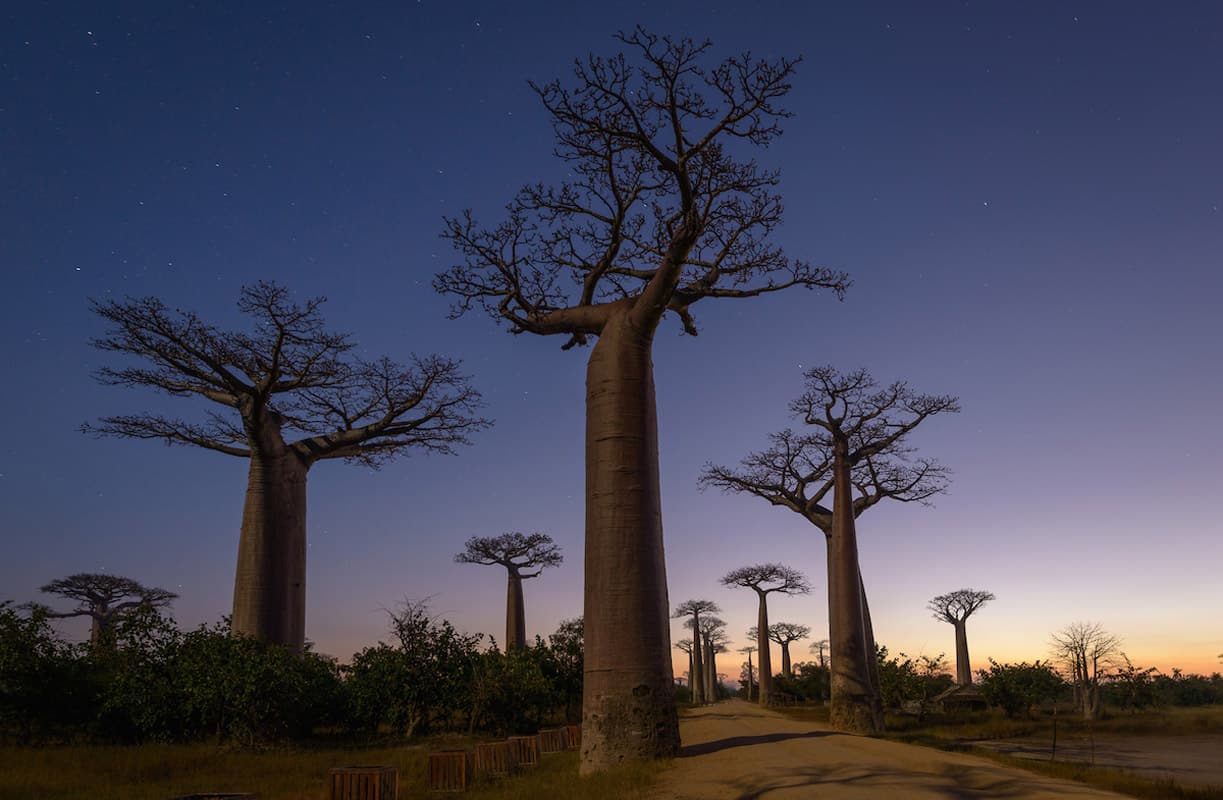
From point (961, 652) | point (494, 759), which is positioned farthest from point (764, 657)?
point (494, 759)

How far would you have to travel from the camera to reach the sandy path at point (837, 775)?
723 centimetres

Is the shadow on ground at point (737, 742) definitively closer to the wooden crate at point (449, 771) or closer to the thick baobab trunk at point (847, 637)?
the wooden crate at point (449, 771)

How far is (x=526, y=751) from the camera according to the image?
11492 millimetres

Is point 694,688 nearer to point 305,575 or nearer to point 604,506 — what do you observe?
point 305,575

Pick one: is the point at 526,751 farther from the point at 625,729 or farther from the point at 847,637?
the point at 847,637

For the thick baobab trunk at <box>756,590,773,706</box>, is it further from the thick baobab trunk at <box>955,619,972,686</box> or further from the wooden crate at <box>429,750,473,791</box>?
the wooden crate at <box>429,750,473,791</box>

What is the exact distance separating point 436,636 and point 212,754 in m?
4.98

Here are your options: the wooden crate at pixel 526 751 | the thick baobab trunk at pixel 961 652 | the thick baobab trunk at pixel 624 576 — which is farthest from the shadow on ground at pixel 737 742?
the thick baobab trunk at pixel 961 652

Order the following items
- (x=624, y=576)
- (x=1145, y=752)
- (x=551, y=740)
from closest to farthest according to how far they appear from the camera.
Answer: (x=624, y=576) → (x=551, y=740) → (x=1145, y=752)

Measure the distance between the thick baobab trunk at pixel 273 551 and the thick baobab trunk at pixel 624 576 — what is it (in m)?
9.09

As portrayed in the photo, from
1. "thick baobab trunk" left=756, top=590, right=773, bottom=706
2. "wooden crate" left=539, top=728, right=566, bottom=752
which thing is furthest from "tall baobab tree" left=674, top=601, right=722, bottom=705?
"wooden crate" left=539, top=728, right=566, bottom=752

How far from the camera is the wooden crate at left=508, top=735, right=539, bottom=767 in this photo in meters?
11.1

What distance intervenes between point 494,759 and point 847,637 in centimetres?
1074

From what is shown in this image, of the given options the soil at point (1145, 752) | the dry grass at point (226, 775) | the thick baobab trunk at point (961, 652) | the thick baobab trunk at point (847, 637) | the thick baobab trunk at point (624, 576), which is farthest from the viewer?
the thick baobab trunk at point (961, 652)
